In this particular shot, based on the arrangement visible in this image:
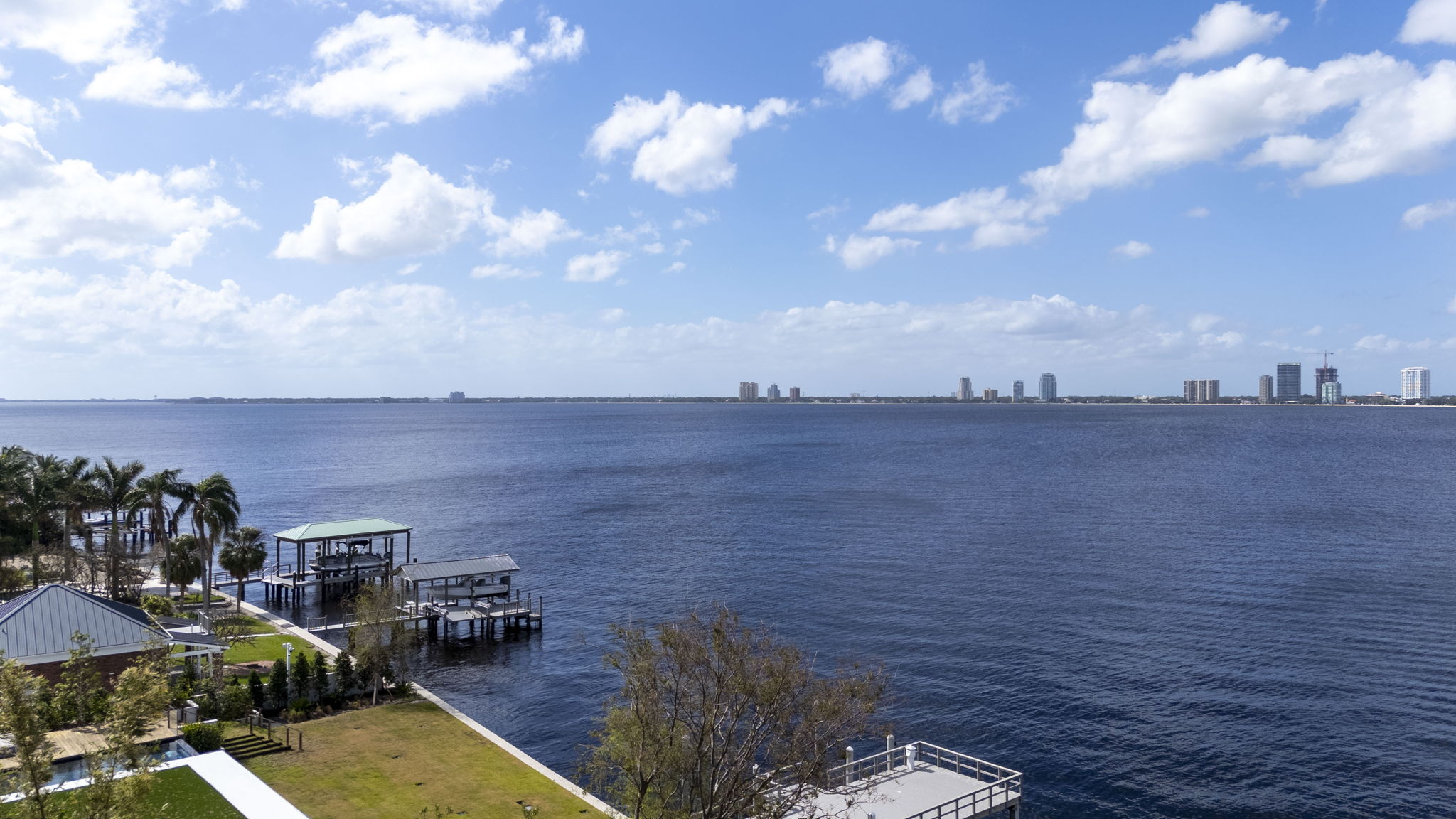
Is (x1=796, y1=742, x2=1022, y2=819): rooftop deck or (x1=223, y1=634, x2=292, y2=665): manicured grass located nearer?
(x1=796, y1=742, x2=1022, y2=819): rooftop deck

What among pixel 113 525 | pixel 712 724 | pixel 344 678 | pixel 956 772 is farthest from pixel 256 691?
pixel 956 772

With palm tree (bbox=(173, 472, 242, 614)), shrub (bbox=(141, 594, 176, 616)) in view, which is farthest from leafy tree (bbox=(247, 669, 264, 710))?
shrub (bbox=(141, 594, 176, 616))

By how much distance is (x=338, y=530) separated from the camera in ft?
243

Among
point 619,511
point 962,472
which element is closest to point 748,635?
point 619,511

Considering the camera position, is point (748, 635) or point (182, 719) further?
point (182, 719)

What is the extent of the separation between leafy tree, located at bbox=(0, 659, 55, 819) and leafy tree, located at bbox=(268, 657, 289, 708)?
2597 centimetres

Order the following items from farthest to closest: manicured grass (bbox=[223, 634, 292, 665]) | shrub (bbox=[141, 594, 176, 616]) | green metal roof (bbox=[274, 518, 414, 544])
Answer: green metal roof (bbox=[274, 518, 414, 544])
shrub (bbox=[141, 594, 176, 616])
manicured grass (bbox=[223, 634, 292, 665])

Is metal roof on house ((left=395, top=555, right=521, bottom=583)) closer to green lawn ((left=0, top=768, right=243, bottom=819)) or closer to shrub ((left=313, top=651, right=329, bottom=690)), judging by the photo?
shrub ((left=313, top=651, right=329, bottom=690))

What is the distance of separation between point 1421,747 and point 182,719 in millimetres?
54711

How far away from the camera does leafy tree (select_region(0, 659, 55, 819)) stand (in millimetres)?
16812

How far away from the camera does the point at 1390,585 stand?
6844 cm

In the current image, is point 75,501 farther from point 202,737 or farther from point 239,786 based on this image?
point 239,786

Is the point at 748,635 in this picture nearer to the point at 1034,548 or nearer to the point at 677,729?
the point at 677,729

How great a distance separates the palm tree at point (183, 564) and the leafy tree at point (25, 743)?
46623 mm
